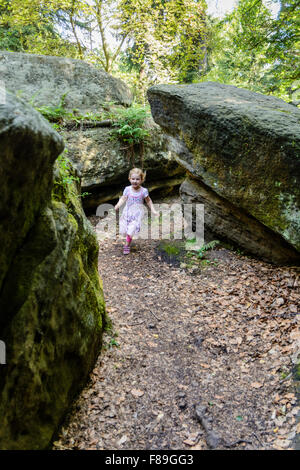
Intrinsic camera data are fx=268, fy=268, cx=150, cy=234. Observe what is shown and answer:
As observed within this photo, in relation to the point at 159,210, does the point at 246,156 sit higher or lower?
higher

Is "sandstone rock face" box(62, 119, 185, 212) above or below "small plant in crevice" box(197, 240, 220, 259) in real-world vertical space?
above

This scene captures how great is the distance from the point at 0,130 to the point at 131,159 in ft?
23.4

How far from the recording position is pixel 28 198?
1.84m

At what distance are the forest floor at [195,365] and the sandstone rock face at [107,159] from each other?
3.20 meters

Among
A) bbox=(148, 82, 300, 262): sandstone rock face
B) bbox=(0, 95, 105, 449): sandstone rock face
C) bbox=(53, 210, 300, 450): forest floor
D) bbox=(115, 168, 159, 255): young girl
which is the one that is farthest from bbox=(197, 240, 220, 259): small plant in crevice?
bbox=(0, 95, 105, 449): sandstone rock face

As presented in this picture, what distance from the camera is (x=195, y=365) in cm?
338

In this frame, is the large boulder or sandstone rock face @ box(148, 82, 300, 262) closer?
sandstone rock face @ box(148, 82, 300, 262)

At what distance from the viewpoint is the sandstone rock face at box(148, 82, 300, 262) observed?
15.4 feet

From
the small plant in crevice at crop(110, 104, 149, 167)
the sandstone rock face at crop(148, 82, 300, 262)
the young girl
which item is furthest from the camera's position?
the small plant in crevice at crop(110, 104, 149, 167)

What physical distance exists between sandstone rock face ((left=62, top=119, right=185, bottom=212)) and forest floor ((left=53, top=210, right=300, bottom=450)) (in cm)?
320

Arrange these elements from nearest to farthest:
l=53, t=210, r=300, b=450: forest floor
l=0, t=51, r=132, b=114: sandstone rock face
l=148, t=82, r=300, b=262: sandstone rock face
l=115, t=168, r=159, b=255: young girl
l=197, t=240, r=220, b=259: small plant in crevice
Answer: l=53, t=210, r=300, b=450: forest floor < l=148, t=82, r=300, b=262: sandstone rock face < l=197, t=240, r=220, b=259: small plant in crevice < l=115, t=168, r=159, b=255: young girl < l=0, t=51, r=132, b=114: sandstone rock face

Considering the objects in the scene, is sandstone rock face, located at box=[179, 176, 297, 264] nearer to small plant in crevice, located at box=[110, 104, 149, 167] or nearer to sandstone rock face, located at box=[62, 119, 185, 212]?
sandstone rock face, located at box=[62, 119, 185, 212]

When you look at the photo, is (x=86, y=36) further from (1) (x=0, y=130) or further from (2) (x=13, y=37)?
(1) (x=0, y=130)
